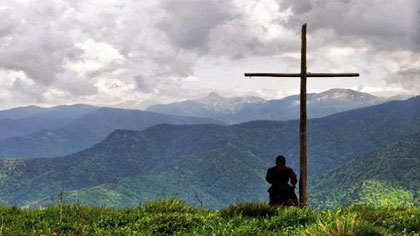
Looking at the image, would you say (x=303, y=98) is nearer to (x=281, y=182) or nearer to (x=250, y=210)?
(x=281, y=182)

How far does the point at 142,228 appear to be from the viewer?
11445 millimetres

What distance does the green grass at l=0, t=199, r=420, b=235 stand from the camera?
10086 mm

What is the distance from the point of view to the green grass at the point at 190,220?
1009 centimetres

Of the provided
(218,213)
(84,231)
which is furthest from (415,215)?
(84,231)

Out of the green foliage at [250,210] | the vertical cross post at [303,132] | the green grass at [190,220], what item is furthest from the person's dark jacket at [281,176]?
the green foliage at [250,210]

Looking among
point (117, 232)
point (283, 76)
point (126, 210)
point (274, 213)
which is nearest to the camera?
point (117, 232)

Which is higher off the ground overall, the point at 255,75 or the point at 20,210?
the point at 255,75

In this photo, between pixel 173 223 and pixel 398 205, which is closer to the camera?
pixel 173 223

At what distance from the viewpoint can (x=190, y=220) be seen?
38.4 ft

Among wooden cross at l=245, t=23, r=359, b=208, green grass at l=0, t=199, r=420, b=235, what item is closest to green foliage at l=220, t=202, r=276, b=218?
green grass at l=0, t=199, r=420, b=235

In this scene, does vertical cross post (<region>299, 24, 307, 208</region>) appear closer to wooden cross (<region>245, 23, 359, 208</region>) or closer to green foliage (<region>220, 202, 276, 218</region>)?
wooden cross (<region>245, 23, 359, 208</region>)

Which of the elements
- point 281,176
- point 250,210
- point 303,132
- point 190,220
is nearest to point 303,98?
point 303,132

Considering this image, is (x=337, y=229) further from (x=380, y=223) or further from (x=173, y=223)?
(x=173, y=223)

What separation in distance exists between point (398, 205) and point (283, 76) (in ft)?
24.4
